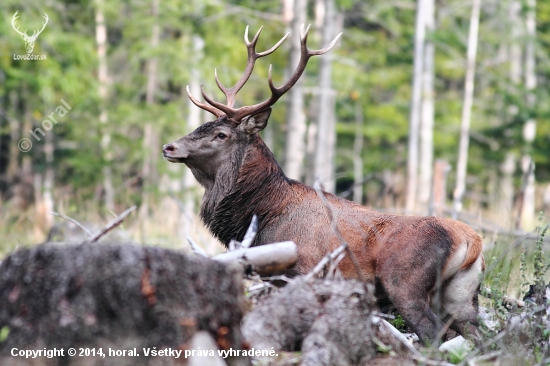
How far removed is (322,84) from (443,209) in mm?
6472

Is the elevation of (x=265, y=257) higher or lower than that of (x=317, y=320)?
higher

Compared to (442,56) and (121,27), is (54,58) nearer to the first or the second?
(121,27)

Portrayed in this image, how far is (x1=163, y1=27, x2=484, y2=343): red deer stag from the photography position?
5.34 meters

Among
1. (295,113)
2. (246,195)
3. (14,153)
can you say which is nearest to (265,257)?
(246,195)

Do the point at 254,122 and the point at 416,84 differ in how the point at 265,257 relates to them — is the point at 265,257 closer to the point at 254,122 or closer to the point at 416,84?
the point at 254,122

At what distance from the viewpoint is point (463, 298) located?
550cm

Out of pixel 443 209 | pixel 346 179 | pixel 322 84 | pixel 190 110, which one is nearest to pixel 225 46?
pixel 190 110

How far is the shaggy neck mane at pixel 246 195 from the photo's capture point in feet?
20.7

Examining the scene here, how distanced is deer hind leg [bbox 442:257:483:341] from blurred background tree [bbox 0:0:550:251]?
3862mm

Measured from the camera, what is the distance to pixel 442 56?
2558 centimetres

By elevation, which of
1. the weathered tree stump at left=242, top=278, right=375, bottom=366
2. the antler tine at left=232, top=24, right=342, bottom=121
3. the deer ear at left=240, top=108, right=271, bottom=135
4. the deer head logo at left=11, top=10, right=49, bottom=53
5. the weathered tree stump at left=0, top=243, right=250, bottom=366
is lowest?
the weathered tree stump at left=242, top=278, right=375, bottom=366

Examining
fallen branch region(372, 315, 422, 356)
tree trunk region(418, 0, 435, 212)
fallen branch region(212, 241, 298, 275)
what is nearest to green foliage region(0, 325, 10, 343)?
fallen branch region(212, 241, 298, 275)

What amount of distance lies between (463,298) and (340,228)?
109cm

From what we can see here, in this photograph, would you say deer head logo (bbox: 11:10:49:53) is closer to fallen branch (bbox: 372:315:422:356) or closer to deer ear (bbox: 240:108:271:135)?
deer ear (bbox: 240:108:271:135)
